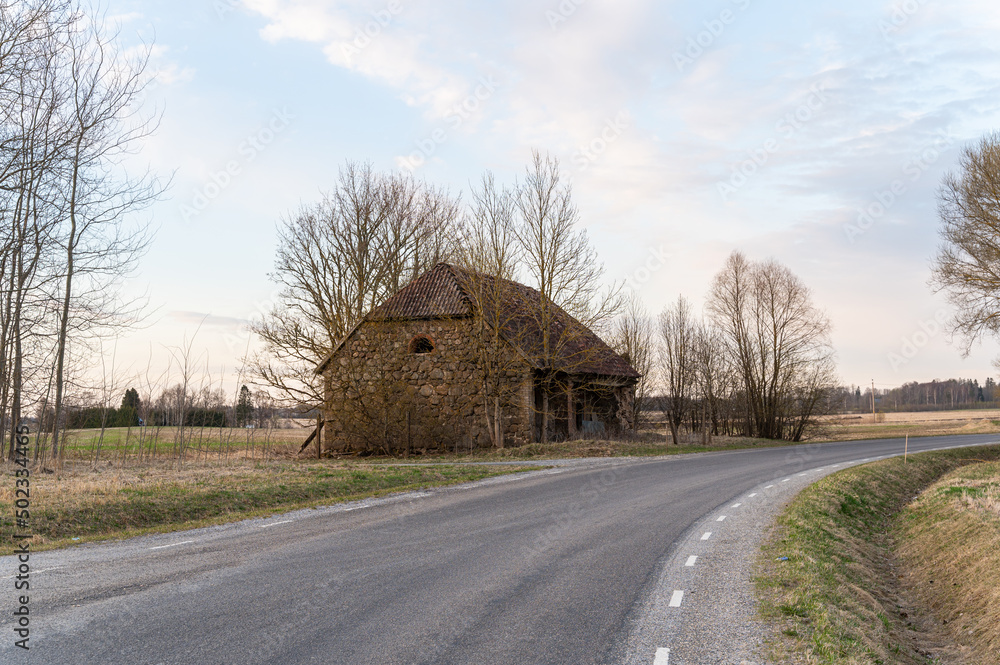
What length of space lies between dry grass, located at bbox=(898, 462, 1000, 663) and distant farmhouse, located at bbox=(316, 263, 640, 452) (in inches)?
614

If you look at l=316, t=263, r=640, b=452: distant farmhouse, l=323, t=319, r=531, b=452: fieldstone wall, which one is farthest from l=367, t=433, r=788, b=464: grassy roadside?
l=316, t=263, r=640, b=452: distant farmhouse

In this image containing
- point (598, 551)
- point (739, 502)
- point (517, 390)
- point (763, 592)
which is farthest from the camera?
point (517, 390)

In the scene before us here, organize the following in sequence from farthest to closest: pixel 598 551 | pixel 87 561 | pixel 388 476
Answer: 1. pixel 388 476
2. pixel 598 551
3. pixel 87 561

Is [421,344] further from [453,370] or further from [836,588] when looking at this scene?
[836,588]

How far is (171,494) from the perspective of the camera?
1282 centimetres

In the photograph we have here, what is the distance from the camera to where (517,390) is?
2850 centimetres

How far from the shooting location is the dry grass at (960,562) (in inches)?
292

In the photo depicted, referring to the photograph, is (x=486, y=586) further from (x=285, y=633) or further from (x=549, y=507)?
(x=549, y=507)

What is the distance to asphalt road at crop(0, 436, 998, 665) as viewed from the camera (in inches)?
213

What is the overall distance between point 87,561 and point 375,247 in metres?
28.6

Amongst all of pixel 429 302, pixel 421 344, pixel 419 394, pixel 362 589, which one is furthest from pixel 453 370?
pixel 362 589

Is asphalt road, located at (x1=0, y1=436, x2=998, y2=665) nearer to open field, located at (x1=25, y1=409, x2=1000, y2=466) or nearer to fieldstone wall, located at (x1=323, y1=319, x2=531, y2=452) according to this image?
open field, located at (x1=25, y1=409, x2=1000, y2=466)

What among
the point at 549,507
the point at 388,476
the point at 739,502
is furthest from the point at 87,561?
the point at 739,502

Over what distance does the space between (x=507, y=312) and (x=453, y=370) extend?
325 centimetres
